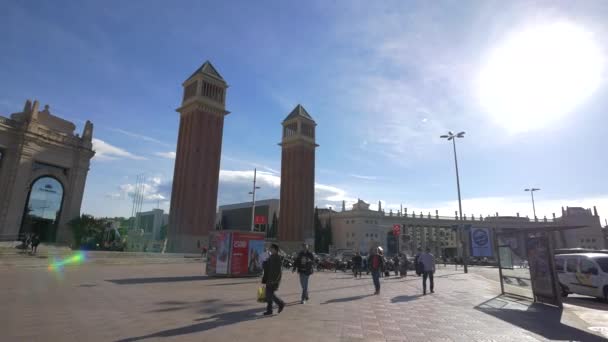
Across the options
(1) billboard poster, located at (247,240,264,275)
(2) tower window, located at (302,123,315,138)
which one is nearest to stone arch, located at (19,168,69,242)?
(1) billboard poster, located at (247,240,264,275)

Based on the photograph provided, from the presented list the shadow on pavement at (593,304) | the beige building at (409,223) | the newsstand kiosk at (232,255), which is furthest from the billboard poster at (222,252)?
the beige building at (409,223)

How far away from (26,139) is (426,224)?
82168 mm

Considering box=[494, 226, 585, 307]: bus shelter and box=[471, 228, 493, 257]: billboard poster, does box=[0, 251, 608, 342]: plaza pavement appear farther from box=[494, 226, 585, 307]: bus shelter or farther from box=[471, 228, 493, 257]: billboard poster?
box=[471, 228, 493, 257]: billboard poster

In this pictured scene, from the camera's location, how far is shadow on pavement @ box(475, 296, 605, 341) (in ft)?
22.6

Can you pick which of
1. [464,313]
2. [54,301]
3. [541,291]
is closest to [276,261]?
[464,313]

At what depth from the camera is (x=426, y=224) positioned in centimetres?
8675

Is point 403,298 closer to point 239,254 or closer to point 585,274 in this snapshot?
point 585,274

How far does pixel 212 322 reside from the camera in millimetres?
6965

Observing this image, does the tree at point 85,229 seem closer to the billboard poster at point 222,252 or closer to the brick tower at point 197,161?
the brick tower at point 197,161

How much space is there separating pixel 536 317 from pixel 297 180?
220 ft

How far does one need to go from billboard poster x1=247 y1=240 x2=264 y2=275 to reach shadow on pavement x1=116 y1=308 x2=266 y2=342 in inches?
391

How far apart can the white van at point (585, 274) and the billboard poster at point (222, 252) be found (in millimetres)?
15681

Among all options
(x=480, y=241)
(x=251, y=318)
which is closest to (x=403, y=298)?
(x=251, y=318)

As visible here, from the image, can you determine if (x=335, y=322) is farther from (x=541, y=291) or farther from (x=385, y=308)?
(x=541, y=291)
